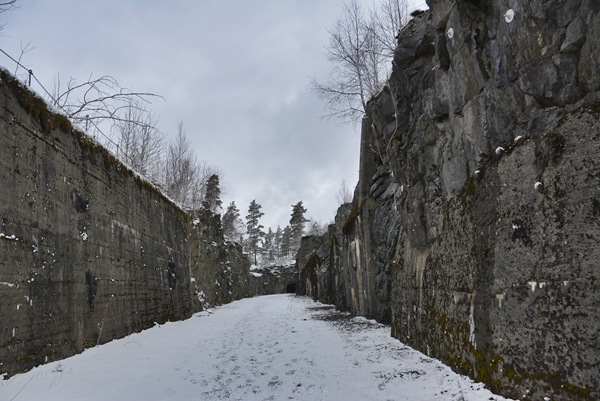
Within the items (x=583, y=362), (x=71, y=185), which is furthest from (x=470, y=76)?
(x=71, y=185)

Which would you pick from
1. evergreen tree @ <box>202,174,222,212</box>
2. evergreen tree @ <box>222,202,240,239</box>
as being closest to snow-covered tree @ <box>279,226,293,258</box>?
evergreen tree @ <box>222,202,240,239</box>

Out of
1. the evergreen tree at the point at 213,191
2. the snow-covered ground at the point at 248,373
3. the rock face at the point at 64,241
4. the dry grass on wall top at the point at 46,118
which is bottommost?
the snow-covered ground at the point at 248,373

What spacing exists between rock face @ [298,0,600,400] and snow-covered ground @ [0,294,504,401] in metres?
0.53

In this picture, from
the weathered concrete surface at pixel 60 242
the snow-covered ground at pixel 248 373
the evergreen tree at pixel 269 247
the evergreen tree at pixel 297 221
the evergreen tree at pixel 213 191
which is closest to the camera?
the snow-covered ground at pixel 248 373

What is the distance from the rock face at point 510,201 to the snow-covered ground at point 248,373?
1.76 ft

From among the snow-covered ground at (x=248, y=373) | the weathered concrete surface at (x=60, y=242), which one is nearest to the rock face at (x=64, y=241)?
the weathered concrete surface at (x=60, y=242)

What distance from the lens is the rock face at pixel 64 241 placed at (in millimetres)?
5484

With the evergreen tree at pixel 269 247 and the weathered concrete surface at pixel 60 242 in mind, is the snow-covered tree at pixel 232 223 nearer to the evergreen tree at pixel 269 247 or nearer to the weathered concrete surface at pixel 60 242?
the evergreen tree at pixel 269 247

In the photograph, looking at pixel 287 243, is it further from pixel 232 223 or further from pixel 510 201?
pixel 510 201

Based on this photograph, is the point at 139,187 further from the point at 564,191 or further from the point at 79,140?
the point at 564,191

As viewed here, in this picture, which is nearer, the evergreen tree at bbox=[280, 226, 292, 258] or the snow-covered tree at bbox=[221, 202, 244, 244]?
the snow-covered tree at bbox=[221, 202, 244, 244]

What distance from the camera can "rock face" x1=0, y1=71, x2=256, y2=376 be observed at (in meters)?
5.48

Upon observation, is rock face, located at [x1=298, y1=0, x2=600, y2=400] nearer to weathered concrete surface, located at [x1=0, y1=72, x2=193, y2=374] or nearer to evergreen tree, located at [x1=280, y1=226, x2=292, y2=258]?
weathered concrete surface, located at [x1=0, y1=72, x2=193, y2=374]

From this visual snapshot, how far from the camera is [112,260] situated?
866cm
